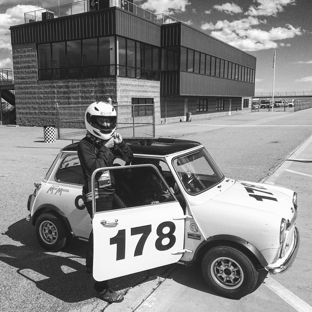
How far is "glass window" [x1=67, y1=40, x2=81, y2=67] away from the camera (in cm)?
2498

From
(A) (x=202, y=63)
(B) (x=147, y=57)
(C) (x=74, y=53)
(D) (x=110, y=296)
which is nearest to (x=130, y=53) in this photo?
(B) (x=147, y=57)

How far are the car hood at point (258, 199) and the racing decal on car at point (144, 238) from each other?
664mm

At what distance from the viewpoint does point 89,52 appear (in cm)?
2455

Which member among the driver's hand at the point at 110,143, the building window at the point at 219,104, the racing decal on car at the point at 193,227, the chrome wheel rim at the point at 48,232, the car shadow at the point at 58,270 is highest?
the building window at the point at 219,104

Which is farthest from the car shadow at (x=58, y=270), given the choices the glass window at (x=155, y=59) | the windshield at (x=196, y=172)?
the glass window at (x=155, y=59)

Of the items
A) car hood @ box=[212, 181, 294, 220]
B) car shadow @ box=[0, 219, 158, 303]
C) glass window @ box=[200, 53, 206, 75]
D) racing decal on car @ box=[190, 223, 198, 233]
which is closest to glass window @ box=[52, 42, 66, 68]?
glass window @ box=[200, 53, 206, 75]

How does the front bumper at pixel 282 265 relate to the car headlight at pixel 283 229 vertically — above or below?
below

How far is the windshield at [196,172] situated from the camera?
3.86 meters

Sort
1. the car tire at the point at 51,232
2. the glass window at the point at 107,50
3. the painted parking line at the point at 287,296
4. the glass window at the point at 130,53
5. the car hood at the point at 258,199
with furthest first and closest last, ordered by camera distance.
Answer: the glass window at the point at 130,53
the glass window at the point at 107,50
the car tire at the point at 51,232
the car hood at the point at 258,199
the painted parking line at the point at 287,296

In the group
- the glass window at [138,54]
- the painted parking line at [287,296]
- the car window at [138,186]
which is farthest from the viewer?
the glass window at [138,54]

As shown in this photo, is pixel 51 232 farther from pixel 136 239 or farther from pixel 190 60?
pixel 190 60

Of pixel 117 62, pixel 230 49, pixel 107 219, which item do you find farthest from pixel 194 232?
pixel 230 49

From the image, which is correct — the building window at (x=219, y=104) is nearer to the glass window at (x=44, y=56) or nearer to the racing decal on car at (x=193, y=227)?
the glass window at (x=44, y=56)

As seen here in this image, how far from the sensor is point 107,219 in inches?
121
